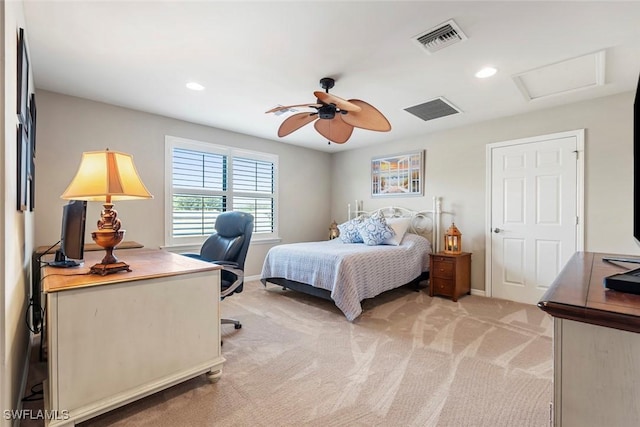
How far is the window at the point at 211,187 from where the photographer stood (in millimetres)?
3965

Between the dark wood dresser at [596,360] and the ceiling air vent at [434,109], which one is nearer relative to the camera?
the dark wood dresser at [596,360]

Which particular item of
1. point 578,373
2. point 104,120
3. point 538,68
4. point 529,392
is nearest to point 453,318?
point 529,392

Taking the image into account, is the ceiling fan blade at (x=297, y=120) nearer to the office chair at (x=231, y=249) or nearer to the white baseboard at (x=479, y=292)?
the office chair at (x=231, y=249)

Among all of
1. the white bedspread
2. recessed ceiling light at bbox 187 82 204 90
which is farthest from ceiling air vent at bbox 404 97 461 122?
recessed ceiling light at bbox 187 82 204 90

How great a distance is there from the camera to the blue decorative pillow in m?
4.12

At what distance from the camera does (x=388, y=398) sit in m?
1.81

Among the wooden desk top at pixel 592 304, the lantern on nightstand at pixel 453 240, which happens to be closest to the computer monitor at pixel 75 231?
the wooden desk top at pixel 592 304

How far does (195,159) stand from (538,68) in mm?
3965

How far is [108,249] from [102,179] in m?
0.43

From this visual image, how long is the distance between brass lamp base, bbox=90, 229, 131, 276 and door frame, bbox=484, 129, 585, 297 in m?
4.07

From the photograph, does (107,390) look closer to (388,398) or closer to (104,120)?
(388,398)

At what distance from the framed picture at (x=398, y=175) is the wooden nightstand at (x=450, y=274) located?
119cm

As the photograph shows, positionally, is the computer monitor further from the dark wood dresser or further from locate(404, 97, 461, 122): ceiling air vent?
locate(404, 97, 461, 122): ceiling air vent

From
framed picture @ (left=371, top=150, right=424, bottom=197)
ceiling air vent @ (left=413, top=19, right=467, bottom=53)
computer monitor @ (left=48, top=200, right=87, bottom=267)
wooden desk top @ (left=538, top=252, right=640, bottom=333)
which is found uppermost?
ceiling air vent @ (left=413, top=19, right=467, bottom=53)
